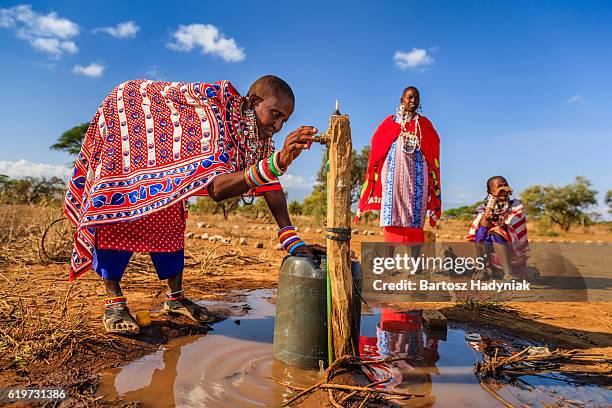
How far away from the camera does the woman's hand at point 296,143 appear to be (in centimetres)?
236

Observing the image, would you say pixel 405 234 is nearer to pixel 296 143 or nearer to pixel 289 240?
pixel 289 240

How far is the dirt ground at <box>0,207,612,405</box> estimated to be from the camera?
8.12 feet

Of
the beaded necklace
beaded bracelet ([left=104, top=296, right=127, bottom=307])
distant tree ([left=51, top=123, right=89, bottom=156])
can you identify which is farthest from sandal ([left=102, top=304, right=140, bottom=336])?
distant tree ([left=51, top=123, right=89, bottom=156])

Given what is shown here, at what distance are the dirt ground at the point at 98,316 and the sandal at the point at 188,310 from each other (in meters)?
0.08

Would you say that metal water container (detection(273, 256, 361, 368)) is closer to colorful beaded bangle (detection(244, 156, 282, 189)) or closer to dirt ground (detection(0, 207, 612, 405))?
colorful beaded bangle (detection(244, 156, 282, 189))

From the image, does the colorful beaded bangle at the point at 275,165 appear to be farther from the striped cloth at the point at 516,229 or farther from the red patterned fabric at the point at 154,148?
the striped cloth at the point at 516,229

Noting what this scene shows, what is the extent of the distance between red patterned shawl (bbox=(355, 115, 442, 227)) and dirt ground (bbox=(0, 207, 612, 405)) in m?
1.60

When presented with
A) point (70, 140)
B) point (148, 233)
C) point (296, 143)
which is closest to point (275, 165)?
point (296, 143)

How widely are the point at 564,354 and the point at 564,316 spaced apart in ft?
6.09

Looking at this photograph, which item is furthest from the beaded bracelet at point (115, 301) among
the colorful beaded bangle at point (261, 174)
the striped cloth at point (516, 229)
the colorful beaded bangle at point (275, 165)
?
the striped cloth at point (516, 229)

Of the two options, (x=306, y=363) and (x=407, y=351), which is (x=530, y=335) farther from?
(x=306, y=363)

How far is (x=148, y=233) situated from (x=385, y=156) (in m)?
3.42

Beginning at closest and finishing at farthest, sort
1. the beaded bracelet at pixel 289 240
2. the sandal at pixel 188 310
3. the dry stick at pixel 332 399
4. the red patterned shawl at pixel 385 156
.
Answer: the dry stick at pixel 332 399 < the beaded bracelet at pixel 289 240 < the sandal at pixel 188 310 < the red patterned shawl at pixel 385 156

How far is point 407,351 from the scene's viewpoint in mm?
3035
